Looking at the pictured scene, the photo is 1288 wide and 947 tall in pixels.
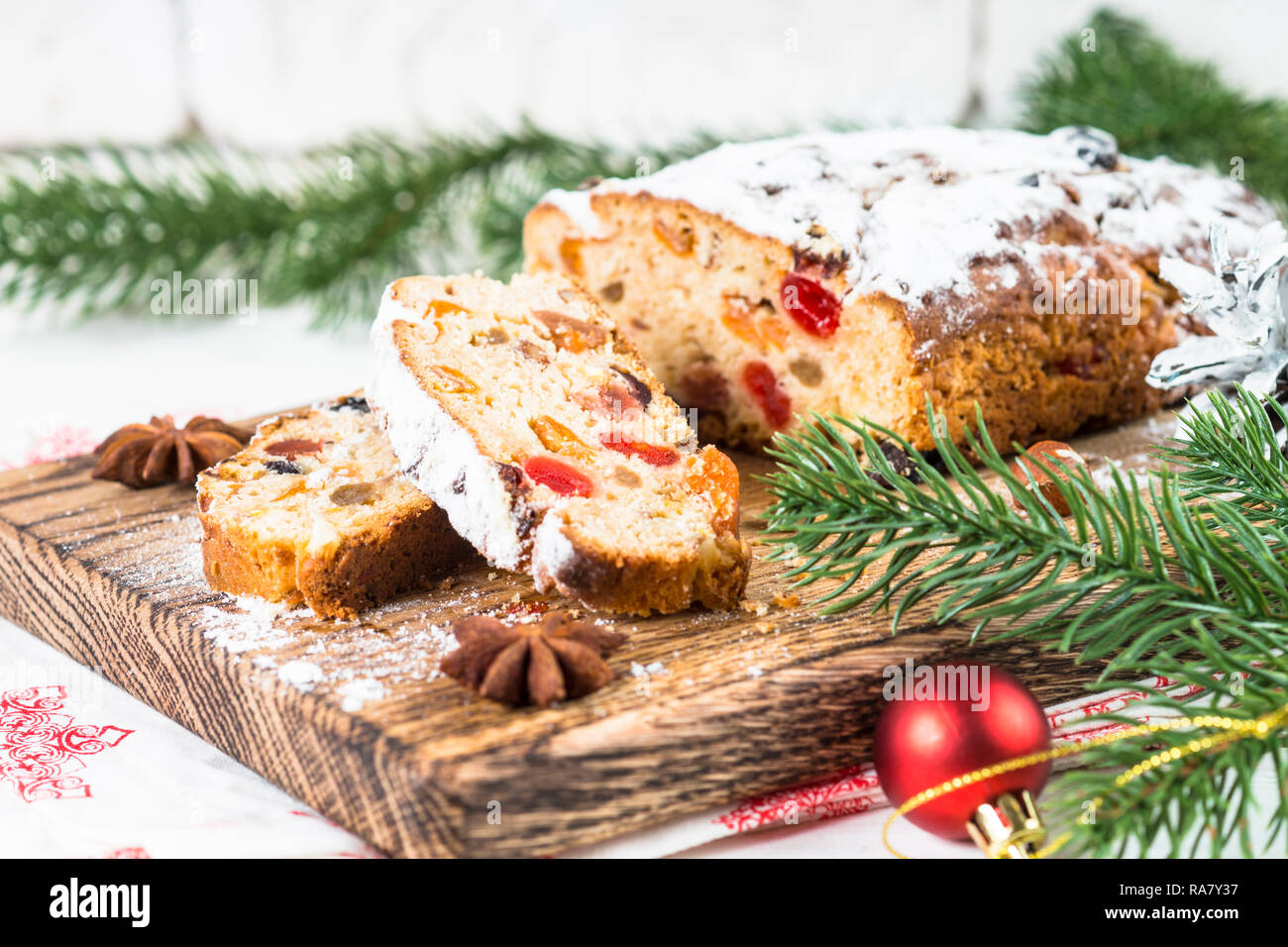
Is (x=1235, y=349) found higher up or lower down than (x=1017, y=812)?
higher up

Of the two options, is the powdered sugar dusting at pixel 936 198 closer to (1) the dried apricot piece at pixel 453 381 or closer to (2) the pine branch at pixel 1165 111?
(2) the pine branch at pixel 1165 111

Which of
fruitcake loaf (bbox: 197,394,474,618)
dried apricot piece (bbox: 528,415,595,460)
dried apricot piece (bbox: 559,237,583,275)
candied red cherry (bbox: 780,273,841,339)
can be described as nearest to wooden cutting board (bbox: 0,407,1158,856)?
fruitcake loaf (bbox: 197,394,474,618)

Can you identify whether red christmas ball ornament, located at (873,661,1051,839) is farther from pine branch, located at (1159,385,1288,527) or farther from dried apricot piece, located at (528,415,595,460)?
dried apricot piece, located at (528,415,595,460)

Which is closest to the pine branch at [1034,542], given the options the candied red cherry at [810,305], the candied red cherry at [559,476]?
the candied red cherry at [559,476]

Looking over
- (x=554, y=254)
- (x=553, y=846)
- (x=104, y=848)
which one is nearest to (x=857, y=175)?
(x=554, y=254)

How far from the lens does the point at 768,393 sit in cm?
324

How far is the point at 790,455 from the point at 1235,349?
1156mm

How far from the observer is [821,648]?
219 centimetres

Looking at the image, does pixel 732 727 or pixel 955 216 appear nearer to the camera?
pixel 732 727

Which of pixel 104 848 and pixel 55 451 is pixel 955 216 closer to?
pixel 104 848

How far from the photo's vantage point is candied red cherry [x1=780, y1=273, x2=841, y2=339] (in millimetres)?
3016

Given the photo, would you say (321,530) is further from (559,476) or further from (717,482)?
(717,482)

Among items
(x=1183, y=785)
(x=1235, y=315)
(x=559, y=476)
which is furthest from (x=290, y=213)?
(x=1183, y=785)

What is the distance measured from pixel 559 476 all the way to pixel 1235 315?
1.44m
